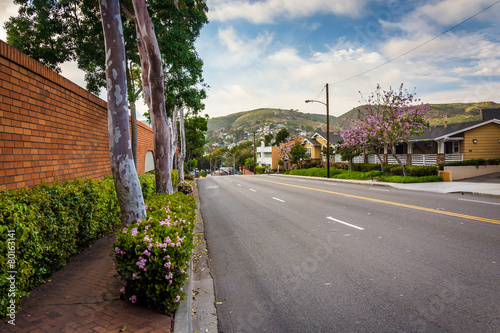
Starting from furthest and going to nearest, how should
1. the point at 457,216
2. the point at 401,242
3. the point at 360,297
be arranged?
1. the point at 457,216
2. the point at 401,242
3. the point at 360,297

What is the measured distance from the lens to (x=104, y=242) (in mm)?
6402

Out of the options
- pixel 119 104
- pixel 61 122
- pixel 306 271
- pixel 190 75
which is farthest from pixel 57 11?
pixel 306 271

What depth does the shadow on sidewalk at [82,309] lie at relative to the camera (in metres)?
3.06

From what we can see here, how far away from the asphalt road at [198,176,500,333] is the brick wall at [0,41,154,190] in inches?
142

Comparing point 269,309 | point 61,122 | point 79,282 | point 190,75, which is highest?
point 190,75

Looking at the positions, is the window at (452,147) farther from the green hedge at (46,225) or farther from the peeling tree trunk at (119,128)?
the peeling tree trunk at (119,128)

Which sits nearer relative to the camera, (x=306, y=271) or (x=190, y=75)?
(x=306, y=271)

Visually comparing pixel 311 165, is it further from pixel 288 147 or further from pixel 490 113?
pixel 490 113

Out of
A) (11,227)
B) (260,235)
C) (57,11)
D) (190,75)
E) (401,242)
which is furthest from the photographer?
(190,75)

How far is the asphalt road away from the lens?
3561 mm

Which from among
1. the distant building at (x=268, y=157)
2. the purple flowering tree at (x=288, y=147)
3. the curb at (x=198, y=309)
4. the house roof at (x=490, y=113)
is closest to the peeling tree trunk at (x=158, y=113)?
the curb at (x=198, y=309)

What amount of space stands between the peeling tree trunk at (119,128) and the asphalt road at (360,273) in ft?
6.32

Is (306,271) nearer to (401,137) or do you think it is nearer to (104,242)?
(104,242)

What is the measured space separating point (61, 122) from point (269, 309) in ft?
18.9
